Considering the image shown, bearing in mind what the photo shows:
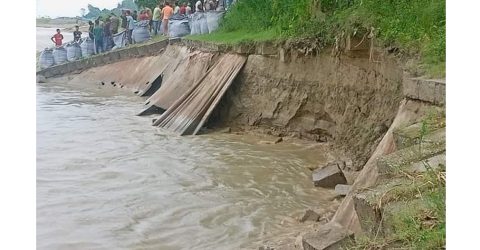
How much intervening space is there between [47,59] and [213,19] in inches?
269

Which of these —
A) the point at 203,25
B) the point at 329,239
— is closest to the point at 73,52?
the point at 203,25

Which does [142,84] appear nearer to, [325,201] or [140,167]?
[140,167]

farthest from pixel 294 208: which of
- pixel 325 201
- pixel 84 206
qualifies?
pixel 84 206

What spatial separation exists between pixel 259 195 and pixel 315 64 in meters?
2.58

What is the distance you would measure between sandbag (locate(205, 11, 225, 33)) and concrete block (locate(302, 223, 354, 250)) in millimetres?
10383

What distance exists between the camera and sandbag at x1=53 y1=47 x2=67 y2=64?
18344mm

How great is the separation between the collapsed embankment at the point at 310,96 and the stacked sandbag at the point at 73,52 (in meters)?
7.76

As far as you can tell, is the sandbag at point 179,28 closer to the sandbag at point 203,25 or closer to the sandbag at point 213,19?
the sandbag at point 203,25

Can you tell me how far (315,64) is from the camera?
7.89 meters

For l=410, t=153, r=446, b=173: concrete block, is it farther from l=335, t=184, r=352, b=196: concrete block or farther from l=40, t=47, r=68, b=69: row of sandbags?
l=40, t=47, r=68, b=69: row of sandbags

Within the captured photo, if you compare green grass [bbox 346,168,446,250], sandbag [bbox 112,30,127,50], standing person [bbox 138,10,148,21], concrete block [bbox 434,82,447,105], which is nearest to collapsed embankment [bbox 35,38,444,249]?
concrete block [bbox 434,82,447,105]

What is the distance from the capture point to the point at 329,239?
3414 mm

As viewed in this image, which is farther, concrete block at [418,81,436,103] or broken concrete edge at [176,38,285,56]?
broken concrete edge at [176,38,285,56]
